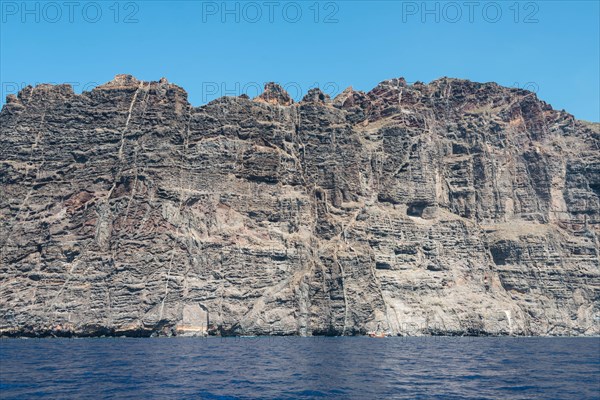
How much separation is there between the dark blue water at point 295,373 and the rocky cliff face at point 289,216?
2829 cm

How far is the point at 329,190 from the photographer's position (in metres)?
120

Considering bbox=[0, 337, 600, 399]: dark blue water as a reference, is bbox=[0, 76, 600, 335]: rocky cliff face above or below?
above

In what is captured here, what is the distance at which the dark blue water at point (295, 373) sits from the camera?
128 ft

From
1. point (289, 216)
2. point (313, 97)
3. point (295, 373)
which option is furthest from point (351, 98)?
point (295, 373)

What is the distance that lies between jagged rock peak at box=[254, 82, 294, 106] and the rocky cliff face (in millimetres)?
469

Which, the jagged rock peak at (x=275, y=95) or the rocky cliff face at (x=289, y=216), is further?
the jagged rock peak at (x=275, y=95)

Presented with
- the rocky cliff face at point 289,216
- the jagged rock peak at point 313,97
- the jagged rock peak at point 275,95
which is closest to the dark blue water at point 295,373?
the rocky cliff face at point 289,216

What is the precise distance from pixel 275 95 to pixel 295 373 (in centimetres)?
8371

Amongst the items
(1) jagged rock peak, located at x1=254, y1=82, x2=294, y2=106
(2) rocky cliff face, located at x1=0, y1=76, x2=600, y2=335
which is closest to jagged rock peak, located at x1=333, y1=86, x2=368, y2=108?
(2) rocky cliff face, located at x1=0, y1=76, x2=600, y2=335

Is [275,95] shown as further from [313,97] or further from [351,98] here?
[351,98]

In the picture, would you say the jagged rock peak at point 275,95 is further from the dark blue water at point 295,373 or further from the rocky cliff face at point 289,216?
the dark blue water at point 295,373

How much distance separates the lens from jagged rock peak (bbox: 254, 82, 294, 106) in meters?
126

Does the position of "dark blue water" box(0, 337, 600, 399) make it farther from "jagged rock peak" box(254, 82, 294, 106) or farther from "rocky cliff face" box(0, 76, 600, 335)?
"jagged rock peak" box(254, 82, 294, 106)

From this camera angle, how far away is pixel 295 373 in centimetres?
A: 4922
